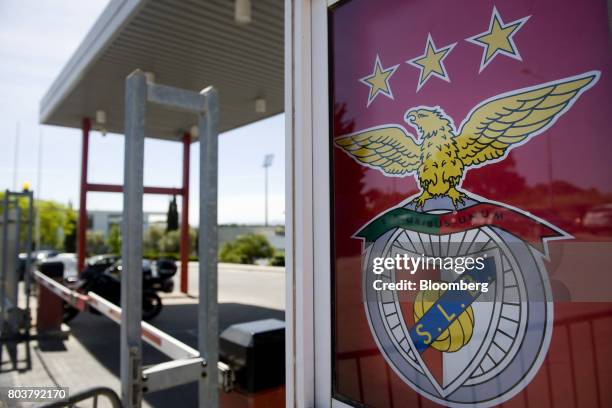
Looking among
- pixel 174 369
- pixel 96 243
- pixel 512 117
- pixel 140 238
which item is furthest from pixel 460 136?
pixel 96 243

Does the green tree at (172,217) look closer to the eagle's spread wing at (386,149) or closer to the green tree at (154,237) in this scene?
the eagle's spread wing at (386,149)

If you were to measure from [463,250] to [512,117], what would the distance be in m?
0.41

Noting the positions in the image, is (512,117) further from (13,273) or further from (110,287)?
(110,287)

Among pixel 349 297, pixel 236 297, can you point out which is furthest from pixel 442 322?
pixel 236 297

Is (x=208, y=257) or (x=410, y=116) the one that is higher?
(x=410, y=116)

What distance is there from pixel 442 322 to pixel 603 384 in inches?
16.7

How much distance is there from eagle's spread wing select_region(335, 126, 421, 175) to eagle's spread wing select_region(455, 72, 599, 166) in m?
0.17

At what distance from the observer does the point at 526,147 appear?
120 cm

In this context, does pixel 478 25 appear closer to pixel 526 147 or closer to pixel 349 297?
pixel 526 147

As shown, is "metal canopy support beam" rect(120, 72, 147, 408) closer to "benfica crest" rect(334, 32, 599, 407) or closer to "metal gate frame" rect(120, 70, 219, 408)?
"metal gate frame" rect(120, 70, 219, 408)

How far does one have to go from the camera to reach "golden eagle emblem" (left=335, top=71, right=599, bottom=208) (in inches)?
45.6

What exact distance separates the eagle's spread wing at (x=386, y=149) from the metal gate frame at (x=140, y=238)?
0.52 meters

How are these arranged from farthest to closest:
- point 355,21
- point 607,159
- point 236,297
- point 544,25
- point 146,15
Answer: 1. point 236,297
2. point 146,15
3. point 355,21
4. point 544,25
5. point 607,159

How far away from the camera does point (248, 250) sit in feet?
96.9
